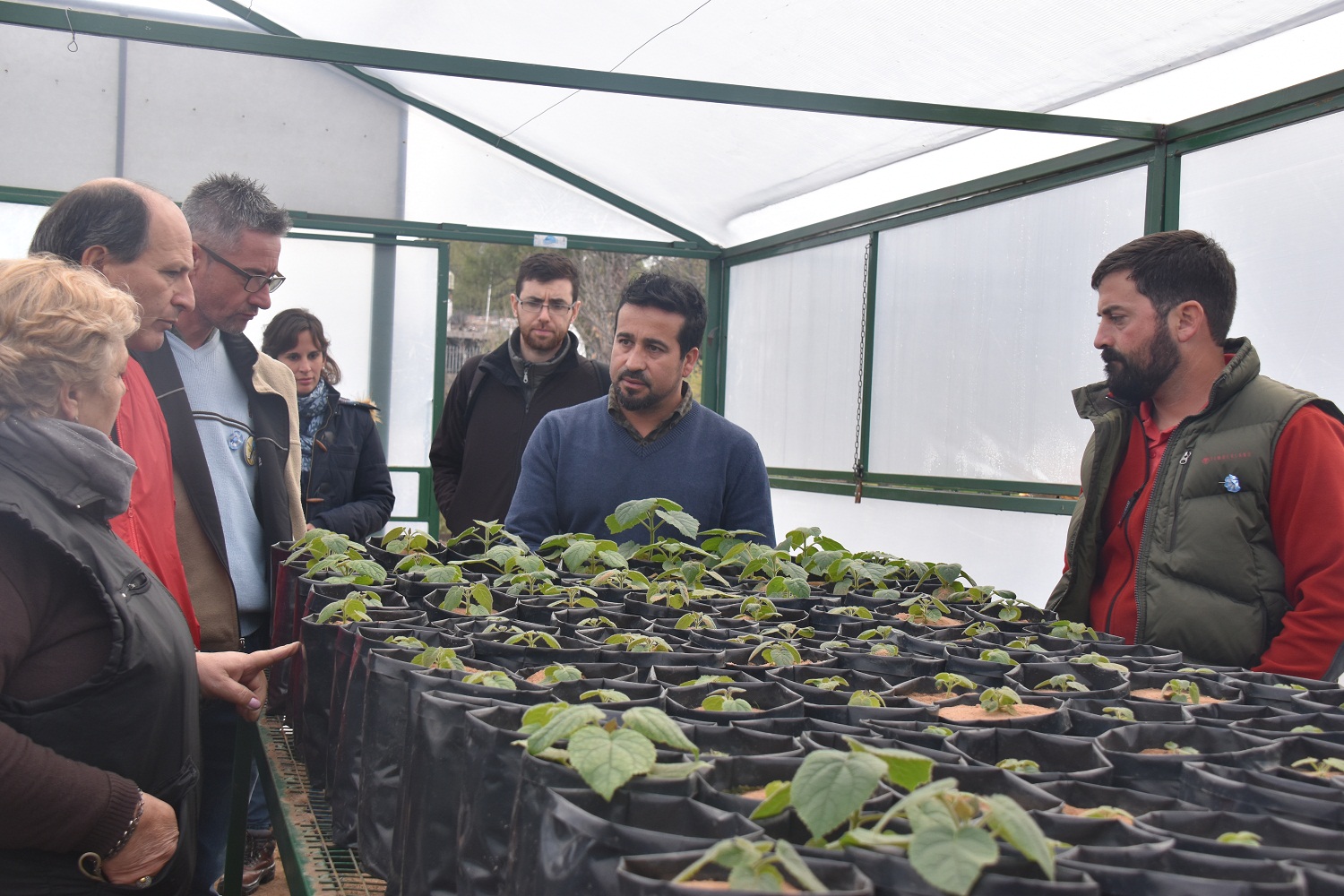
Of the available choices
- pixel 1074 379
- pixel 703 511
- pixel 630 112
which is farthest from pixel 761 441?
pixel 703 511

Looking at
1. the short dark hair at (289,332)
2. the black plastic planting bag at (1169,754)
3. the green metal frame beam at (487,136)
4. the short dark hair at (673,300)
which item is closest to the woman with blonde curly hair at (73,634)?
the black plastic planting bag at (1169,754)

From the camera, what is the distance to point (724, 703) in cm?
114

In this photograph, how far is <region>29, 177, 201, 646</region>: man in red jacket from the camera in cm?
217

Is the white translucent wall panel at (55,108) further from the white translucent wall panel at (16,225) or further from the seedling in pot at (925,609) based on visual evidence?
the seedling in pot at (925,609)

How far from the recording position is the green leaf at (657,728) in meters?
0.90

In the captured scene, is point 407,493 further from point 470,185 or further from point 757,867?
point 757,867

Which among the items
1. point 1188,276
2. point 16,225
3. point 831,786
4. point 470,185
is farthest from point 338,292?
point 831,786

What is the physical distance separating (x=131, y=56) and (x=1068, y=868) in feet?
24.4

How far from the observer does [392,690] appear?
1.23 meters

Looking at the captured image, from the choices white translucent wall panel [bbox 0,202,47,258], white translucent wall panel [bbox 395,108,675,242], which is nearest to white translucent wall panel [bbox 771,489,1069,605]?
white translucent wall panel [bbox 395,108,675,242]

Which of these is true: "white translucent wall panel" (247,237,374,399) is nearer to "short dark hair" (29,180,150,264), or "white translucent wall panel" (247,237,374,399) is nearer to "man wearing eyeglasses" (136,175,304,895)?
"man wearing eyeglasses" (136,175,304,895)

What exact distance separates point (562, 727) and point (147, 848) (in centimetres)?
106

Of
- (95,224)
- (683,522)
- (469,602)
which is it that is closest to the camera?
(469,602)

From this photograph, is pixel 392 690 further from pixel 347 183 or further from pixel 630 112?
pixel 347 183
